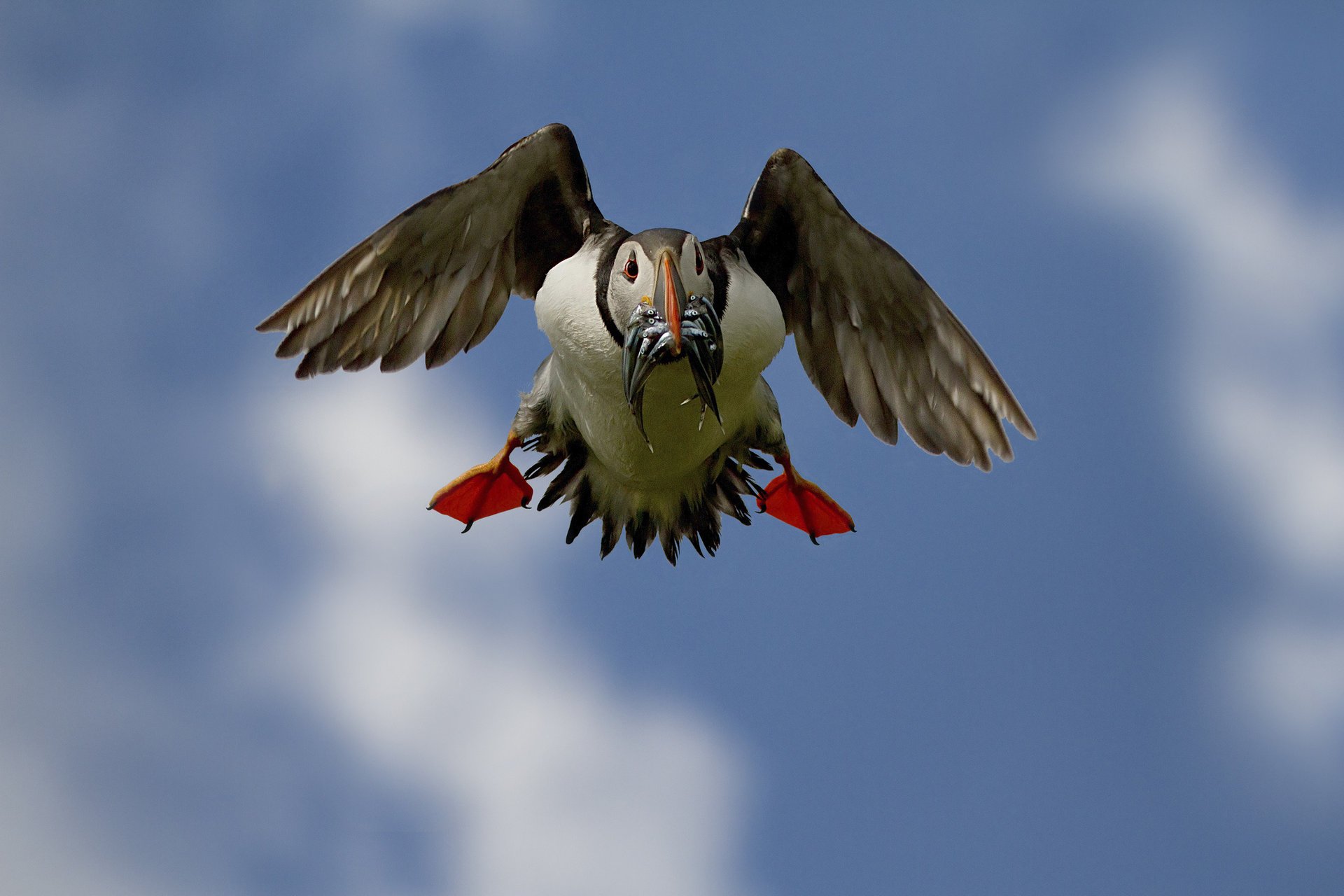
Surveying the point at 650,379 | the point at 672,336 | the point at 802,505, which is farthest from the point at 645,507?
the point at 672,336

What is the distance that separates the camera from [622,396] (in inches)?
330

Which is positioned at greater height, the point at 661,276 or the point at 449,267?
the point at 449,267

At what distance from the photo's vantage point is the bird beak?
7.31 metres

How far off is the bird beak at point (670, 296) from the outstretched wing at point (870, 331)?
1.84 m

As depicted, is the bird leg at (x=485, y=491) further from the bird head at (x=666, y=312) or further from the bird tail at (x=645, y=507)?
the bird head at (x=666, y=312)

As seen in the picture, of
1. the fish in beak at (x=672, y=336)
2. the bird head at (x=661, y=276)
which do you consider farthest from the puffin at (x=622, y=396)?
the fish in beak at (x=672, y=336)

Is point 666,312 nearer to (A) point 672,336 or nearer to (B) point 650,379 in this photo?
(A) point 672,336

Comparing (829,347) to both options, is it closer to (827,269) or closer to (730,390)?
(827,269)

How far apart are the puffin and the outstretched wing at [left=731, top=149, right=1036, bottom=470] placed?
0.01 m

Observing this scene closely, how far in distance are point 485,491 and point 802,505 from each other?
2241 millimetres

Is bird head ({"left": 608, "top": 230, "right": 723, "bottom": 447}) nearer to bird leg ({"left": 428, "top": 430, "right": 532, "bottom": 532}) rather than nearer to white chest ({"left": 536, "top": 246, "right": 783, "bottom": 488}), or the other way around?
white chest ({"left": 536, "top": 246, "right": 783, "bottom": 488})

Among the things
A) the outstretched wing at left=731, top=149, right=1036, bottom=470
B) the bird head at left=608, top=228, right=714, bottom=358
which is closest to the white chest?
the bird head at left=608, top=228, right=714, bottom=358

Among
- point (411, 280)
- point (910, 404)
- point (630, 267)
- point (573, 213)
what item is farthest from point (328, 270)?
point (910, 404)

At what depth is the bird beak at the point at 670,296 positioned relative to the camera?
731cm
